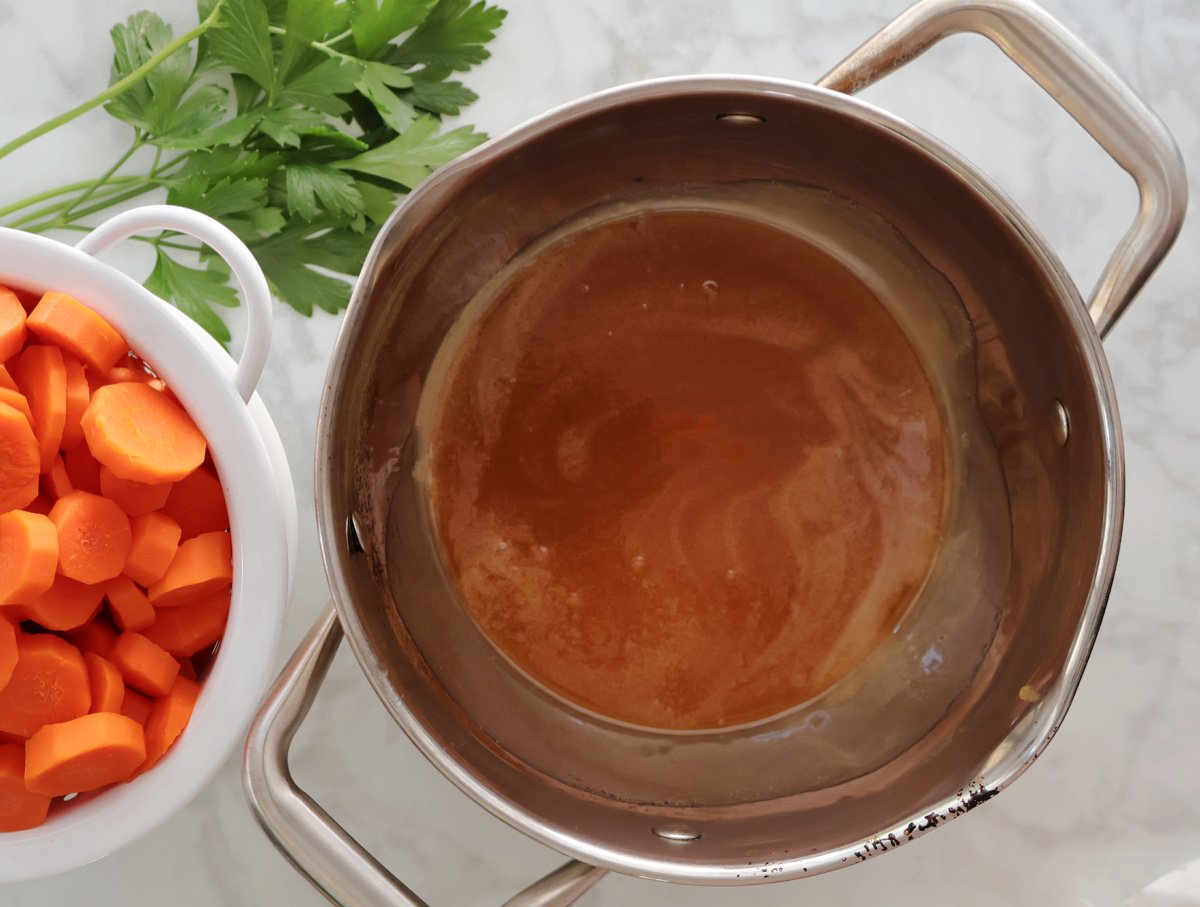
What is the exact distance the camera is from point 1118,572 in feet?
2.94

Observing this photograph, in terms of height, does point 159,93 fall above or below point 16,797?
above

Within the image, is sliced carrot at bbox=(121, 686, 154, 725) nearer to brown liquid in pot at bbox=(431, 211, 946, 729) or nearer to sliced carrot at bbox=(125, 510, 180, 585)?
sliced carrot at bbox=(125, 510, 180, 585)

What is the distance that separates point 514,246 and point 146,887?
0.69m

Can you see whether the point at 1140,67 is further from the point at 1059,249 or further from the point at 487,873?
the point at 487,873

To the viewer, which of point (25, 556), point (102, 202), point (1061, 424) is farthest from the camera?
point (102, 202)

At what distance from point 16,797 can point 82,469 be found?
0.23 m

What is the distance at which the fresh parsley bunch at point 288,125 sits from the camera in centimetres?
77

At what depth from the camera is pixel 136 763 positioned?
663mm

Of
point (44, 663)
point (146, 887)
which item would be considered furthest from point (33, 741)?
point (146, 887)

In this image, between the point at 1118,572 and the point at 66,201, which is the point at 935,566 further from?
the point at 66,201

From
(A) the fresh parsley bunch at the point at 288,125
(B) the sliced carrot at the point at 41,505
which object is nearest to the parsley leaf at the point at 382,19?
(A) the fresh parsley bunch at the point at 288,125

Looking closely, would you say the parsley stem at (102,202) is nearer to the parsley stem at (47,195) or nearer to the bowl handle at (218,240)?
the parsley stem at (47,195)

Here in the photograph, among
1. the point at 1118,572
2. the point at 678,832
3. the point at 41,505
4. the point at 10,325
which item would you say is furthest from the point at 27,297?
the point at 1118,572

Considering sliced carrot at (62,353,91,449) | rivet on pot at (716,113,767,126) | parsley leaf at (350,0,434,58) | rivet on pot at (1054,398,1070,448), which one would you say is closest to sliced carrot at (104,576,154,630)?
sliced carrot at (62,353,91,449)
